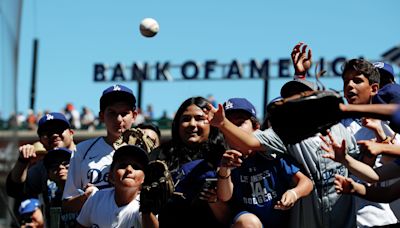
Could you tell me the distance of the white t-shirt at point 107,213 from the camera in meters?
6.19

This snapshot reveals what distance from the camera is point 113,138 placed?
677cm

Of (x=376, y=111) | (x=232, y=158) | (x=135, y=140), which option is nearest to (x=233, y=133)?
(x=232, y=158)

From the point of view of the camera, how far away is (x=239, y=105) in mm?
6246

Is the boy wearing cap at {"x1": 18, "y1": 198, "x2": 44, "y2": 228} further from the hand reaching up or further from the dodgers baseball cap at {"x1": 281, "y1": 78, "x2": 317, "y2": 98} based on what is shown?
the hand reaching up

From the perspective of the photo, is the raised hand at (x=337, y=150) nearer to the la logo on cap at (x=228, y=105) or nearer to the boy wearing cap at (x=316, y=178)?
the boy wearing cap at (x=316, y=178)

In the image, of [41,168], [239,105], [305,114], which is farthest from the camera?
[41,168]

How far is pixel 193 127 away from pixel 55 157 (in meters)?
1.55

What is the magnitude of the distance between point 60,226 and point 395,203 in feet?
9.08

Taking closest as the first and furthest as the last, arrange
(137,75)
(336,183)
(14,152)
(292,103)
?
(292,103), (336,183), (14,152), (137,75)

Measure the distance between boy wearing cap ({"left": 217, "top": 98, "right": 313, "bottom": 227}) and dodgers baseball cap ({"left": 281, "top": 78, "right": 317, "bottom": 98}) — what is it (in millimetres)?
500

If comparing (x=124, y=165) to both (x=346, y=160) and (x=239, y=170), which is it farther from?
(x=346, y=160)

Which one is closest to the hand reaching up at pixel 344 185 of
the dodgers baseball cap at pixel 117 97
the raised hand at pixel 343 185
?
the raised hand at pixel 343 185

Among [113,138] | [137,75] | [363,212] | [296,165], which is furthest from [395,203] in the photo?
[137,75]

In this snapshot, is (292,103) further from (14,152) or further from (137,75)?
(137,75)
